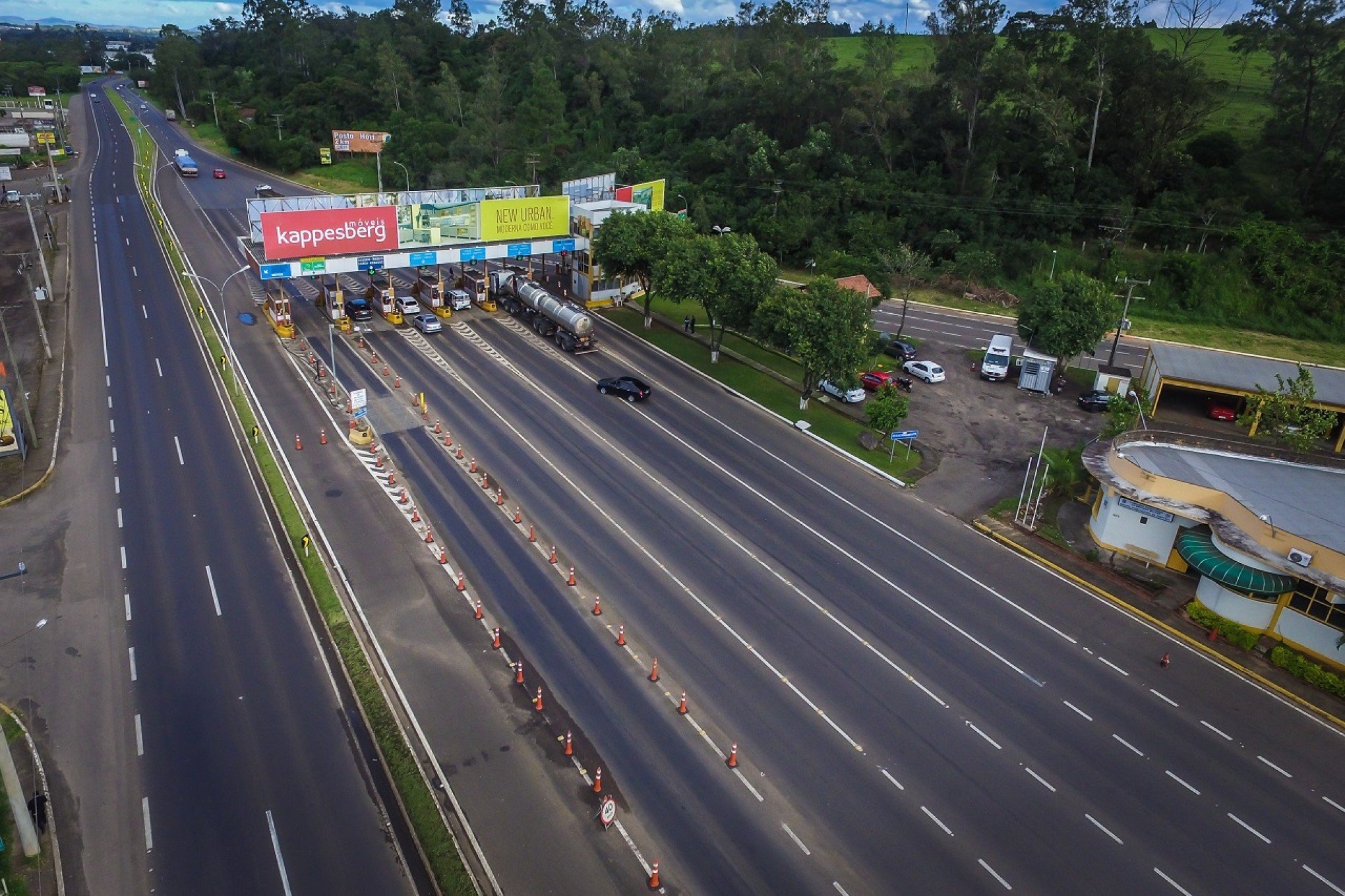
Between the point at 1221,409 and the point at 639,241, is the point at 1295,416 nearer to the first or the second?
the point at 1221,409

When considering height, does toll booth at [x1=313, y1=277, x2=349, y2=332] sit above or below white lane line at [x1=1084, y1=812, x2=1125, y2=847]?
above

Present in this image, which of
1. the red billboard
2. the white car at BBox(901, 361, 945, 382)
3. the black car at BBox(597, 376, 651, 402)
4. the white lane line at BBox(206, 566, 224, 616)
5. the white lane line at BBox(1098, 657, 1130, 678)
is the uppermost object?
the red billboard

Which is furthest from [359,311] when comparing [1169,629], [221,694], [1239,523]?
[1239,523]

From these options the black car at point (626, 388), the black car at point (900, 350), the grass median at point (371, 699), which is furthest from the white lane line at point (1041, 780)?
the black car at point (900, 350)

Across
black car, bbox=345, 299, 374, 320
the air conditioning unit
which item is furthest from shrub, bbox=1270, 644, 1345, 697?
black car, bbox=345, 299, 374, 320

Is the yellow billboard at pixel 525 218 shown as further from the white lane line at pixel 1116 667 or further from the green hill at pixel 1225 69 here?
the green hill at pixel 1225 69

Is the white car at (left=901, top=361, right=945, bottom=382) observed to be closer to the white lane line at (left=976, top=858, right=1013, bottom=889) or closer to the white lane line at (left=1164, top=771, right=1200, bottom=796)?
the white lane line at (left=1164, top=771, right=1200, bottom=796)
